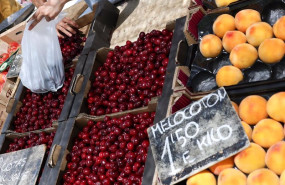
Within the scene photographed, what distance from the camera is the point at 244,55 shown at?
1.62 m

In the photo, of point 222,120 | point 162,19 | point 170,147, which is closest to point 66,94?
point 162,19

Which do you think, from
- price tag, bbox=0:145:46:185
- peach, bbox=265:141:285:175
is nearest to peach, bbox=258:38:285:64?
peach, bbox=265:141:285:175

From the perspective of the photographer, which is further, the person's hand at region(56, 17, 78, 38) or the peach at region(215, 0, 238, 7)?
the person's hand at region(56, 17, 78, 38)

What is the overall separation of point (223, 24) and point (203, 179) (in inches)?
35.3

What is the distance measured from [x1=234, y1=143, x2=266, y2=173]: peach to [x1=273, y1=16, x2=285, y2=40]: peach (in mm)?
597

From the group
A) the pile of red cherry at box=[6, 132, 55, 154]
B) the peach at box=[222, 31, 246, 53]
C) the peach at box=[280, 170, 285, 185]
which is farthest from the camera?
the pile of red cherry at box=[6, 132, 55, 154]

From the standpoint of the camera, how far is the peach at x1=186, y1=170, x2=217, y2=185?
1.35m

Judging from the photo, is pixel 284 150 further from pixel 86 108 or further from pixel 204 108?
pixel 86 108

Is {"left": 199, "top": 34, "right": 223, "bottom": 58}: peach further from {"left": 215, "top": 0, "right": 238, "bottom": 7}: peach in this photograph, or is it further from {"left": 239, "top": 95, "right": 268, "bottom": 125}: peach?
{"left": 239, "top": 95, "right": 268, "bottom": 125}: peach

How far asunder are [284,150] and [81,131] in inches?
71.1

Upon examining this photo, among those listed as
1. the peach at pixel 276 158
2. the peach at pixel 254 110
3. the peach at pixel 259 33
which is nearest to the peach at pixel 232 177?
the peach at pixel 276 158

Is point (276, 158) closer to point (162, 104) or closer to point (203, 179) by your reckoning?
point (203, 179)

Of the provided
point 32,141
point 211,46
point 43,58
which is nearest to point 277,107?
point 211,46

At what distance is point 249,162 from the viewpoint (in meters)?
1.29
